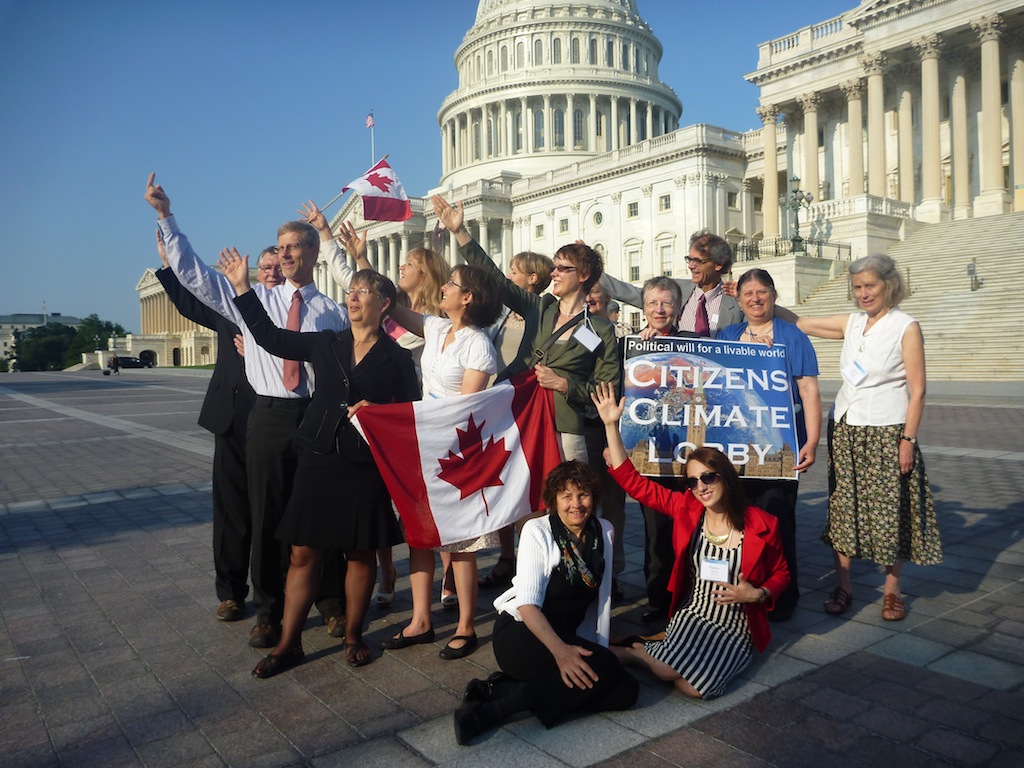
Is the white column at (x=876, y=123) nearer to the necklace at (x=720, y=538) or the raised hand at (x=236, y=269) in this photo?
the necklace at (x=720, y=538)

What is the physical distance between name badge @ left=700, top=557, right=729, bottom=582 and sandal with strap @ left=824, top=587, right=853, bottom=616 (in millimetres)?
1279

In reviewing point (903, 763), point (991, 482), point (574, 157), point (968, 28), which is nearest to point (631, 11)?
point (574, 157)

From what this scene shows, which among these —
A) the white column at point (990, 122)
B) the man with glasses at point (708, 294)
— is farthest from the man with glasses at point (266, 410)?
the white column at point (990, 122)

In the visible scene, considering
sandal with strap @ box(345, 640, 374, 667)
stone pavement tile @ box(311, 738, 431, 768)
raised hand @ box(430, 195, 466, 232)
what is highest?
raised hand @ box(430, 195, 466, 232)

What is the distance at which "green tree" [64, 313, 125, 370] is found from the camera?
12388 cm

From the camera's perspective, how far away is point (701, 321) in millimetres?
5656

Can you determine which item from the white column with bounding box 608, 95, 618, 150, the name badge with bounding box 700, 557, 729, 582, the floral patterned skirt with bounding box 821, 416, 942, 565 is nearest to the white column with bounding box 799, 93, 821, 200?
the floral patterned skirt with bounding box 821, 416, 942, 565

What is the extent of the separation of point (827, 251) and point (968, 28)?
11.3 metres

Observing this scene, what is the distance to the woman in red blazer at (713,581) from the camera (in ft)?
13.2

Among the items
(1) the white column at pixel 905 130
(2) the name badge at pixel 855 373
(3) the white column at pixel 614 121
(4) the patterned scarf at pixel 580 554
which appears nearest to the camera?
(4) the patterned scarf at pixel 580 554

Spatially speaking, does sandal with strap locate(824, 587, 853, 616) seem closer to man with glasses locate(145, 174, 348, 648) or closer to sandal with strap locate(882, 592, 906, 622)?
sandal with strap locate(882, 592, 906, 622)

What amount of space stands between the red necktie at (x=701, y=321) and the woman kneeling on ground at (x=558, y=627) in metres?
1.78

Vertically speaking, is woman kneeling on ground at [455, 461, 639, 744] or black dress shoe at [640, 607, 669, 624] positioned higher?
woman kneeling on ground at [455, 461, 639, 744]

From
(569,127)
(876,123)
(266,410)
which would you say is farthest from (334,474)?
(569,127)
